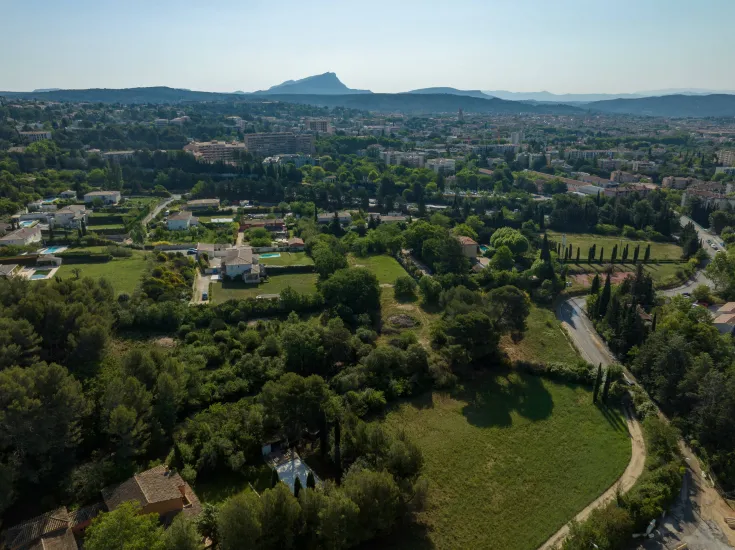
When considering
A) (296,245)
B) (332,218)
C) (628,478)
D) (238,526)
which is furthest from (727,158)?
(238,526)

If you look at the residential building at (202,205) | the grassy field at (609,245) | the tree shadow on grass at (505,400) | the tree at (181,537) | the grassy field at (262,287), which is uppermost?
the tree at (181,537)

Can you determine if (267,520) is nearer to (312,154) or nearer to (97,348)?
(97,348)

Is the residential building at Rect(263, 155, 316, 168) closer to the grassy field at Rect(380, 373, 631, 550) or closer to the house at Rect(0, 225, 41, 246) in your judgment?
the house at Rect(0, 225, 41, 246)

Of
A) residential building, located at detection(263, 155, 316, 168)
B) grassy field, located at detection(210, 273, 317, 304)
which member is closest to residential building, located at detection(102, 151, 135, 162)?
residential building, located at detection(263, 155, 316, 168)

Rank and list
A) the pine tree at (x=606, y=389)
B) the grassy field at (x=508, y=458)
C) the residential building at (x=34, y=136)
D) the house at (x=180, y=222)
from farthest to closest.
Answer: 1. the residential building at (x=34, y=136)
2. the house at (x=180, y=222)
3. the pine tree at (x=606, y=389)
4. the grassy field at (x=508, y=458)

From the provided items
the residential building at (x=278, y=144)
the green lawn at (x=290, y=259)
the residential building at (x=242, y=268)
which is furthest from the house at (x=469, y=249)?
the residential building at (x=278, y=144)

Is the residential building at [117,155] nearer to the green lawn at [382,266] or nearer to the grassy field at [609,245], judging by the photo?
the green lawn at [382,266]

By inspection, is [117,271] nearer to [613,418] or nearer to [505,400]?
[505,400]
